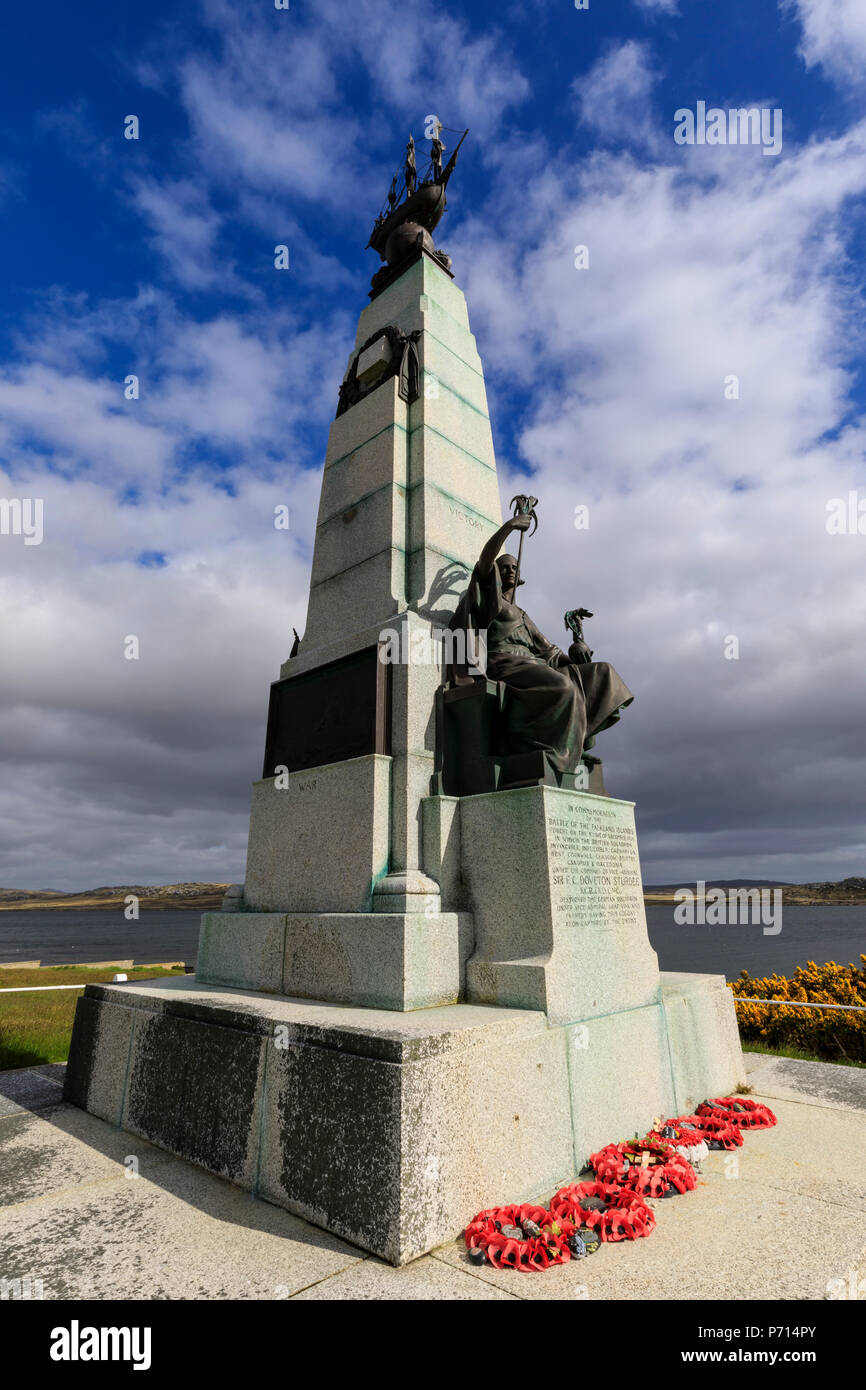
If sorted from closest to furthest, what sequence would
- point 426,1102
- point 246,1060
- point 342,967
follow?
point 426,1102, point 246,1060, point 342,967

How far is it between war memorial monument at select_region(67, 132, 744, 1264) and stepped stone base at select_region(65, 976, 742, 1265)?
0.02 meters

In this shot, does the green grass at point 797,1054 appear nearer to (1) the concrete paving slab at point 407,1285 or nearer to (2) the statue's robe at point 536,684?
(2) the statue's robe at point 536,684

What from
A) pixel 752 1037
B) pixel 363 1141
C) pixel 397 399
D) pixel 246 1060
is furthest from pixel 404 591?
pixel 752 1037

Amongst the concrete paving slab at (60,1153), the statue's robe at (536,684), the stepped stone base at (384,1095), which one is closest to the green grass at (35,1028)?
the concrete paving slab at (60,1153)

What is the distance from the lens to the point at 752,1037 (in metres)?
9.45

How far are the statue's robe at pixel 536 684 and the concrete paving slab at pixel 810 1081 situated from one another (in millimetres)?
3653

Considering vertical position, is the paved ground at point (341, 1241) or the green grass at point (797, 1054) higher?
the paved ground at point (341, 1241)

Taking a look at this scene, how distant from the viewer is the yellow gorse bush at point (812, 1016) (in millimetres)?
8555

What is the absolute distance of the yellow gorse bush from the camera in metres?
8.55

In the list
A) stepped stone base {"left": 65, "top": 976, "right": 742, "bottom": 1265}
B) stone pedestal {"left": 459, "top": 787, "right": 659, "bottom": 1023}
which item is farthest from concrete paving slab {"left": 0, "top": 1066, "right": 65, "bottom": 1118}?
stone pedestal {"left": 459, "top": 787, "right": 659, "bottom": 1023}

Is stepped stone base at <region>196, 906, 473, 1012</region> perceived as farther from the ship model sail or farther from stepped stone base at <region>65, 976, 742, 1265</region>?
the ship model sail

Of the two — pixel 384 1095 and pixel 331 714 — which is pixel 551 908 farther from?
pixel 331 714
